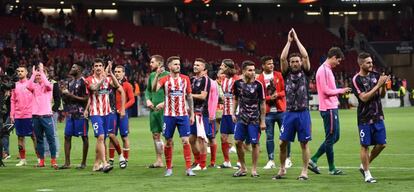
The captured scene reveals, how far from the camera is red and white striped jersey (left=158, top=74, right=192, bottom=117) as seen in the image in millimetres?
17359

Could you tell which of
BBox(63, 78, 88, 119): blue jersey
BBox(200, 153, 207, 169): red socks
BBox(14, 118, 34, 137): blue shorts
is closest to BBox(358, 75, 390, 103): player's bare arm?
BBox(200, 153, 207, 169): red socks

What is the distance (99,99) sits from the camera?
18.5 m

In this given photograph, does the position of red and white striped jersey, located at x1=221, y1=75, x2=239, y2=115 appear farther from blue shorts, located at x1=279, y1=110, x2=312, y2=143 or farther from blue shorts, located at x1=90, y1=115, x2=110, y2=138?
blue shorts, located at x1=279, y1=110, x2=312, y2=143

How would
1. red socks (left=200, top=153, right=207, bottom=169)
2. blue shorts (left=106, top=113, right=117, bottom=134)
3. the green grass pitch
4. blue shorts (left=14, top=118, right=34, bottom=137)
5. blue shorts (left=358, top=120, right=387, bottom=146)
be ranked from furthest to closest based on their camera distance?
blue shorts (left=14, top=118, right=34, bottom=137), blue shorts (left=106, top=113, right=117, bottom=134), red socks (left=200, top=153, right=207, bottom=169), blue shorts (left=358, top=120, right=387, bottom=146), the green grass pitch

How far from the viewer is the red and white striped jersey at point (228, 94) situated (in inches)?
769

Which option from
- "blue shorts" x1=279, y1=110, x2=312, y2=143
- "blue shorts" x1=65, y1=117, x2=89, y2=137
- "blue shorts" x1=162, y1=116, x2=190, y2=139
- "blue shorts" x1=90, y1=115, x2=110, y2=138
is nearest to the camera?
"blue shorts" x1=279, y1=110, x2=312, y2=143

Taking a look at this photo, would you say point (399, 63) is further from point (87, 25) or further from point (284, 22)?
point (87, 25)

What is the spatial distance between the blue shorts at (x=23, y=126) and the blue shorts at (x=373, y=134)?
27.6ft

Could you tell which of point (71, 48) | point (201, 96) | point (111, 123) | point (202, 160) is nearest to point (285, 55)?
point (201, 96)

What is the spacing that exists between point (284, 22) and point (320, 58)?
885 cm

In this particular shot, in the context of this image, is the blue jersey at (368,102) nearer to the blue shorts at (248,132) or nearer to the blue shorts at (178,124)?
the blue shorts at (248,132)

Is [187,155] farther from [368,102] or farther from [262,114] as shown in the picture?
[368,102]

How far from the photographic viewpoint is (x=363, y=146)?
15492 millimetres

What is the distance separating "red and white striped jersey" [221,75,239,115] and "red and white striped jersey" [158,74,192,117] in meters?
2.15
